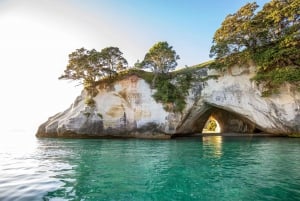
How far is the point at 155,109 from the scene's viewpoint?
26.1 meters

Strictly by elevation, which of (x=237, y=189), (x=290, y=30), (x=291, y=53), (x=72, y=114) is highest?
(x=290, y=30)

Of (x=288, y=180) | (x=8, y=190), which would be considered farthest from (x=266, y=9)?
(x=8, y=190)

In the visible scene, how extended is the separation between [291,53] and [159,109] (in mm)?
14613

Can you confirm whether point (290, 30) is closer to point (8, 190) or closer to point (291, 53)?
point (291, 53)

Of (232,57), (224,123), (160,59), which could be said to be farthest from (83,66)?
(224,123)

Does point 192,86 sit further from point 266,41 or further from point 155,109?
point 266,41

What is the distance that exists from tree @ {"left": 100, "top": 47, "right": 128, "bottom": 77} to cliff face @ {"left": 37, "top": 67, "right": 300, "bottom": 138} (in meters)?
1.74

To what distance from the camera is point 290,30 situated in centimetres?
2131

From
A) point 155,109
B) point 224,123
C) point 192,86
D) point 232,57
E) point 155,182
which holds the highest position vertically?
point 232,57

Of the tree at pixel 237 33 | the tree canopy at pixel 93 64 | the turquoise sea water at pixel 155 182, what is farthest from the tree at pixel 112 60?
the turquoise sea water at pixel 155 182

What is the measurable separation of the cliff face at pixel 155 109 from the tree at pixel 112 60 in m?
1.74

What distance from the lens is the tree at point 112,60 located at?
26711mm

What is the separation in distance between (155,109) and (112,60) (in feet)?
27.0

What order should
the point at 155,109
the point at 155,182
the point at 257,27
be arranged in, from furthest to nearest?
the point at 155,109
the point at 257,27
the point at 155,182
